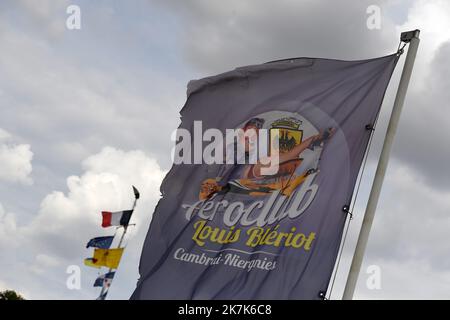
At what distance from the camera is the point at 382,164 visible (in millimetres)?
12289

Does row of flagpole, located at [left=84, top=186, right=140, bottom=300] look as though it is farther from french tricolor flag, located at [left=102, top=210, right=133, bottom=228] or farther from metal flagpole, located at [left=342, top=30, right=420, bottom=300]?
metal flagpole, located at [left=342, top=30, right=420, bottom=300]

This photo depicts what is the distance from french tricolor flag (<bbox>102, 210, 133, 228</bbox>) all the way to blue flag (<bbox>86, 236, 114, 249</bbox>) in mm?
1461

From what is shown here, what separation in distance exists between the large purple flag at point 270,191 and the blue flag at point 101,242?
1757 cm

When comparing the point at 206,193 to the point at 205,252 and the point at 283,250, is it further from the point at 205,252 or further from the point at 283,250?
the point at 283,250

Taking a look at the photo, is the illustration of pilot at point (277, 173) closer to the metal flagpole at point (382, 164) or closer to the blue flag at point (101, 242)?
the metal flagpole at point (382, 164)

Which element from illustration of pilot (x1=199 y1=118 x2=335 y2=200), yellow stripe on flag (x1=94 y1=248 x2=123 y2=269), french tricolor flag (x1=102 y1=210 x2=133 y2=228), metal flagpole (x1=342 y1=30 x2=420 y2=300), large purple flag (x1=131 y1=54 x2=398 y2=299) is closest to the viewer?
metal flagpole (x1=342 y1=30 x2=420 y2=300)

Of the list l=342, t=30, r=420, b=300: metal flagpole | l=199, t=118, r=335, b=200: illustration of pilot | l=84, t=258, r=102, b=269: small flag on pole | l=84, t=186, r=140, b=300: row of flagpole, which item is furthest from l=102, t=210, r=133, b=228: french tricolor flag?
l=342, t=30, r=420, b=300: metal flagpole

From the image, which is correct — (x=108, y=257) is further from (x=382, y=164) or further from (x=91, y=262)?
(x=382, y=164)

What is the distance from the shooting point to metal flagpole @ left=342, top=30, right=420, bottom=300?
1177 cm

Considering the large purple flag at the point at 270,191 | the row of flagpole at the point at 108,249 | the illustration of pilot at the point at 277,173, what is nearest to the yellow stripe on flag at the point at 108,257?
the row of flagpole at the point at 108,249

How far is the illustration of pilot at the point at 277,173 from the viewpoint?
12938 millimetres

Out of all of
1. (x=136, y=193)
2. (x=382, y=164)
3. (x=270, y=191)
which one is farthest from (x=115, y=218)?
(x=382, y=164)
